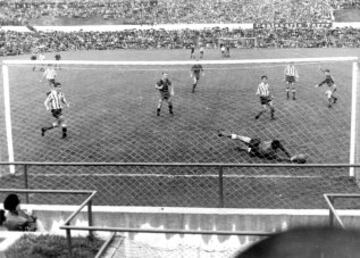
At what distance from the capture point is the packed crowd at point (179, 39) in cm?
4862

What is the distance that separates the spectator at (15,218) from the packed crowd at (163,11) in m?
49.4

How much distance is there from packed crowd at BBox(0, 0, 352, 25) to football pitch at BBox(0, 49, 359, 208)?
103 feet

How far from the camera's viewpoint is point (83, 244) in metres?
6.96

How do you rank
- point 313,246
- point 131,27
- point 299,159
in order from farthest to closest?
point 131,27
point 299,159
point 313,246

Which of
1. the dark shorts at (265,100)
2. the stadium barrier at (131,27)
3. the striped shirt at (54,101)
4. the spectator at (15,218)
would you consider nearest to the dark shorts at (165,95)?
the dark shorts at (265,100)

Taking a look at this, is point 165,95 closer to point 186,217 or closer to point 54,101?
point 54,101

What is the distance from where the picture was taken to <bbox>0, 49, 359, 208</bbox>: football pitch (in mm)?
11125

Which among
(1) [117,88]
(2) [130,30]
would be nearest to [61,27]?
(2) [130,30]

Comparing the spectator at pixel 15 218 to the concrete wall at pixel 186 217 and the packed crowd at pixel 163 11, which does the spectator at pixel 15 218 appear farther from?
the packed crowd at pixel 163 11

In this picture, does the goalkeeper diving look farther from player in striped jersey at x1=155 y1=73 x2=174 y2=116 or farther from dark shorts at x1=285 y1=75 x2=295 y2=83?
dark shorts at x1=285 y1=75 x2=295 y2=83

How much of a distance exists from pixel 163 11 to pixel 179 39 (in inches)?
340

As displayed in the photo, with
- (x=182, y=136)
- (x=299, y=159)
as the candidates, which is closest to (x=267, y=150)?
(x=299, y=159)

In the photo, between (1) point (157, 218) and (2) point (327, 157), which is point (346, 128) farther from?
(1) point (157, 218)

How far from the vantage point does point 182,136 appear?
15406 mm
